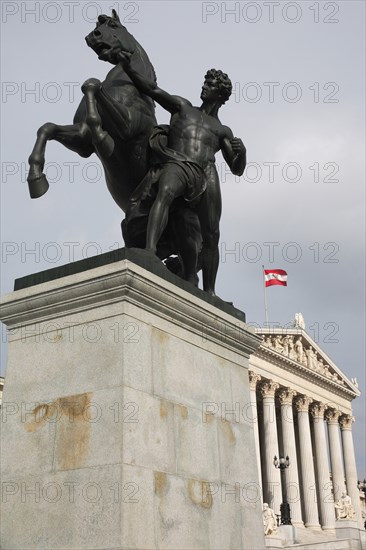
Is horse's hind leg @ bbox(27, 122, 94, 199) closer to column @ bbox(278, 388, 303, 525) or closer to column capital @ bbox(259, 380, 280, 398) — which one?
column capital @ bbox(259, 380, 280, 398)

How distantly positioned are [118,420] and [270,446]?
184ft

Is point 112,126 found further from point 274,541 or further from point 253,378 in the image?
point 253,378

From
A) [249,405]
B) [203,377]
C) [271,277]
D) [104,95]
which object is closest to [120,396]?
[203,377]

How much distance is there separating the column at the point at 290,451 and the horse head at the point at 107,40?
57018 mm

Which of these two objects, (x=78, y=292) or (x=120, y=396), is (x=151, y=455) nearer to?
(x=120, y=396)

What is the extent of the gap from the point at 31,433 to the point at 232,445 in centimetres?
166

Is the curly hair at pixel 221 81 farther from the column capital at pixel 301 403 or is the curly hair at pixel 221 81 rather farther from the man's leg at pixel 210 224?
the column capital at pixel 301 403

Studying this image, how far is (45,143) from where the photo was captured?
5.97 metres

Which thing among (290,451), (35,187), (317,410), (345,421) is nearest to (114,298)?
(35,187)

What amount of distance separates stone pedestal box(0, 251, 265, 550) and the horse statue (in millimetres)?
854

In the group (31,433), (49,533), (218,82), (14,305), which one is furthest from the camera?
(218,82)

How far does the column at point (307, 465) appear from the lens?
62.6 metres

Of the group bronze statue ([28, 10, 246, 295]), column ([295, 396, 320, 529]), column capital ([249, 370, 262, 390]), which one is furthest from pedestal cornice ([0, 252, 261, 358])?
column ([295, 396, 320, 529])

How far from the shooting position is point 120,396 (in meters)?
4.91
